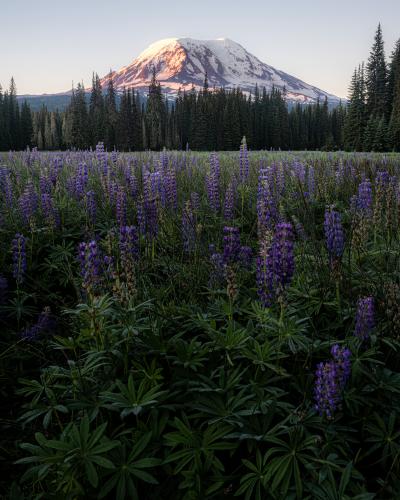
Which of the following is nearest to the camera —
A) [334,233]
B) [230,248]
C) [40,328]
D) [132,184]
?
[230,248]

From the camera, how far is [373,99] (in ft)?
191

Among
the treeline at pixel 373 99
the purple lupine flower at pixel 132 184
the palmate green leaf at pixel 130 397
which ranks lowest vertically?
the palmate green leaf at pixel 130 397

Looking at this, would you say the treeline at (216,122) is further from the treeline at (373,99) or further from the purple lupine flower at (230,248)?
the purple lupine flower at (230,248)

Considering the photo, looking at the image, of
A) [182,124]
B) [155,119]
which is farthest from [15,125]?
[182,124]

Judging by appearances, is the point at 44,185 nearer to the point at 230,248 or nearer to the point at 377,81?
the point at 230,248

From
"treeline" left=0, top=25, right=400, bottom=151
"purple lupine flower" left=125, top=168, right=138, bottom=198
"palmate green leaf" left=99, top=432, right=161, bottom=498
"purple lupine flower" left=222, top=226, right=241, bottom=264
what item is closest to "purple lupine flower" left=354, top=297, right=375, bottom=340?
"purple lupine flower" left=222, top=226, right=241, bottom=264

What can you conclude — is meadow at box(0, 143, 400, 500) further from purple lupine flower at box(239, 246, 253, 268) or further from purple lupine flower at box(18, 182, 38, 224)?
purple lupine flower at box(18, 182, 38, 224)

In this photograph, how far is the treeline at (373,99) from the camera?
52406mm

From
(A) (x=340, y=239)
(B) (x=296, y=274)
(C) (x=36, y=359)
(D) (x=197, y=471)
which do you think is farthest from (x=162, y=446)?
(B) (x=296, y=274)

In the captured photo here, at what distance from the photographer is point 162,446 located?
2346 millimetres

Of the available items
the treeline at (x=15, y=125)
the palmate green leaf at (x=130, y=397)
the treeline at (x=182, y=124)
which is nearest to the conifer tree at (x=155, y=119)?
the treeline at (x=182, y=124)

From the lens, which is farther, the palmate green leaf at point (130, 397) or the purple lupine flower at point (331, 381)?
the palmate green leaf at point (130, 397)

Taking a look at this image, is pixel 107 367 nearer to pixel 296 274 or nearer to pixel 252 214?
pixel 296 274

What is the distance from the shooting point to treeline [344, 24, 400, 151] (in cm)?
5241
